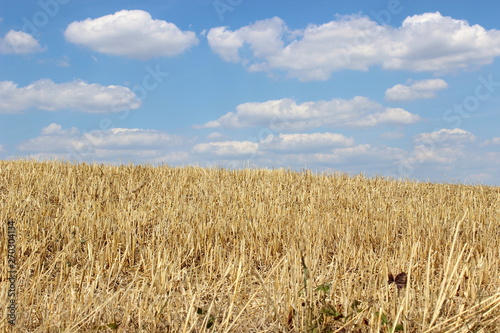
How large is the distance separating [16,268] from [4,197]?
4046 millimetres

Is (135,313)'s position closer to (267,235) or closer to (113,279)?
(113,279)

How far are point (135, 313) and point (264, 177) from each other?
28.6 feet

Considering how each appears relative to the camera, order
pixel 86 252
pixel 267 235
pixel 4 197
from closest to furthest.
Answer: pixel 86 252
pixel 267 235
pixel 4 197

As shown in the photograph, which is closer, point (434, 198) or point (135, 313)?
point (135, 313)

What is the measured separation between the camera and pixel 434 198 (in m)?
10.6

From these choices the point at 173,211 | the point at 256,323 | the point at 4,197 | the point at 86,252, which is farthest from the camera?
the point at 4,197

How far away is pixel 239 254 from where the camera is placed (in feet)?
18.0

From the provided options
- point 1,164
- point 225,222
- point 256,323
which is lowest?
point 256,323

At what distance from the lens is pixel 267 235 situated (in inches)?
238

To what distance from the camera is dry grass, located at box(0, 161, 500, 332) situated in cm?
316

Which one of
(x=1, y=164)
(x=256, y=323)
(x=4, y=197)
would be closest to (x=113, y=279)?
(x=256, y=323)

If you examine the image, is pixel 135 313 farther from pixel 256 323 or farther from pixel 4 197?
pixel 4 197

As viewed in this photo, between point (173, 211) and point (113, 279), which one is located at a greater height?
point (173, 211)

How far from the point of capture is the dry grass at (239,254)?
316 cm
